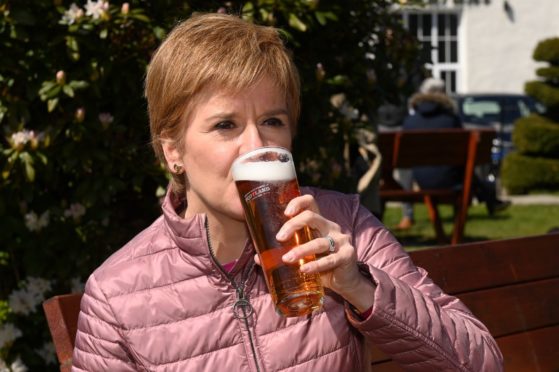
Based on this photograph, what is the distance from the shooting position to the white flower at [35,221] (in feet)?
12.8

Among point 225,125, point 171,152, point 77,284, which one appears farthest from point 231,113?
point 77,284

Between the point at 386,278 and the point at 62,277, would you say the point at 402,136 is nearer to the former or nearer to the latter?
the point at 62,277

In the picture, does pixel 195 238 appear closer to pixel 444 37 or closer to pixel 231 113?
pixel 231 113

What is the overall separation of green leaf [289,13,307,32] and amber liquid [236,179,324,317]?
2.13m

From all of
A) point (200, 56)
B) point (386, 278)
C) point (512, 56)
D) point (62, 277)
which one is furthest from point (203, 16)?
point (512, 56)

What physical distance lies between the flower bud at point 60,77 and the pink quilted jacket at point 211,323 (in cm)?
158

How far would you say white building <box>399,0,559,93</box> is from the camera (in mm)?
26672

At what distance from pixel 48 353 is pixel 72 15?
3.99ft

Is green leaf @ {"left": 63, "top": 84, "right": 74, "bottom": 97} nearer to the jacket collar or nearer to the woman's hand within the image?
the jacket collar

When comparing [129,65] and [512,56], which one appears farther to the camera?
[512,56]

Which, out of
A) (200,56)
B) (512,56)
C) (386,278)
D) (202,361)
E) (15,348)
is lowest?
(512,56)

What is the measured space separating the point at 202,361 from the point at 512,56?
25.5 meters

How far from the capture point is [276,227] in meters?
1.82

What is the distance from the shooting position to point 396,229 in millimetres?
11438
